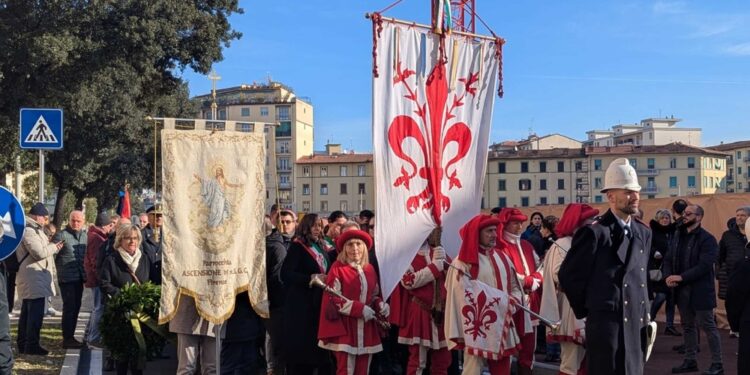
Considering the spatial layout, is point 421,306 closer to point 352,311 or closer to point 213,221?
point 352,311

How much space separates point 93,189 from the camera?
3494 cm

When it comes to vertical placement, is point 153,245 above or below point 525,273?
above

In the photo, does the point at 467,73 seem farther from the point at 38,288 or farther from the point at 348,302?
the point at 38,288

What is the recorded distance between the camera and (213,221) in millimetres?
8062

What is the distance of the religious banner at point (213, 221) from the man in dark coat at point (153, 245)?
1.30 metres

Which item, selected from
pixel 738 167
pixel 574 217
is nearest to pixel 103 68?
pixel 574 217

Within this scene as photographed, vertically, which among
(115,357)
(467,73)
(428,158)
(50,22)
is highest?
(50,22)

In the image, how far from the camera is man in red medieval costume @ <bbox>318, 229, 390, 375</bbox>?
8.05 metres

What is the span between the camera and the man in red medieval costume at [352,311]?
8047 mm

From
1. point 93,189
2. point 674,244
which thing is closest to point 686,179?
point 93,189

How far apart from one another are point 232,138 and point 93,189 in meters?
28.4

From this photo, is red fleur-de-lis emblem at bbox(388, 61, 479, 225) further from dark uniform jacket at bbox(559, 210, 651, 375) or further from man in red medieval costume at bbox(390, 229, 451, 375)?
dark uniform jacket at bbox(559, 210, 651, 375)

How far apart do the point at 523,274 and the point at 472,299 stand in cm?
123

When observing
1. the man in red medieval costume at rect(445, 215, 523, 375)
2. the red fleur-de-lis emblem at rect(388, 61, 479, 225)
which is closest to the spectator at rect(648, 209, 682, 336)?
the man in red medieval costume at rect(445, 215, 523, 375)
